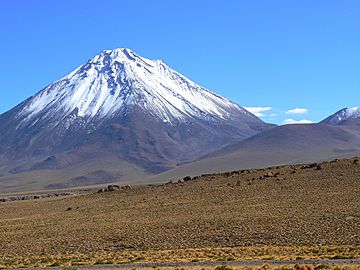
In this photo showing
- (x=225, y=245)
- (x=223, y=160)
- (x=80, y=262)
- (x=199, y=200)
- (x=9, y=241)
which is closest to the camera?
(x=80, y=262)

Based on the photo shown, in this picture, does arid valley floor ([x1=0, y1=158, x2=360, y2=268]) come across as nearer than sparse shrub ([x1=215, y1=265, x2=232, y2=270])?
No

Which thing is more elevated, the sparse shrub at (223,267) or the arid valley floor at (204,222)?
the arid valley floor at (204,222)

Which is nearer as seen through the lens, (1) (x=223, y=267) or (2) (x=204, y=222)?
(1) (x=223, y=267)

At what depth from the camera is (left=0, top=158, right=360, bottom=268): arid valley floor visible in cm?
2625

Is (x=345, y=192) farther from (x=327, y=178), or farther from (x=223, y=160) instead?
(x=223, y=160)

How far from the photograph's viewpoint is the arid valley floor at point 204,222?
26.2 meters

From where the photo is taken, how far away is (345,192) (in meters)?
41.4

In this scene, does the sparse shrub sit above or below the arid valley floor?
below

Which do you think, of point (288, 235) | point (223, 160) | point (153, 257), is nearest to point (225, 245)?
point (288, 235)

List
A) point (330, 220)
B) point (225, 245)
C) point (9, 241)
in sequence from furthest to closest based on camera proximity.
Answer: point (9, 241)
point (330, 220)
point (225, 245)

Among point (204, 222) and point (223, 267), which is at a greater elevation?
point (204, 222)

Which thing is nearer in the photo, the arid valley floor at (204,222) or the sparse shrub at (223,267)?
the sparse shrub at (223,267)

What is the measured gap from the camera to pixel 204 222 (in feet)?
118

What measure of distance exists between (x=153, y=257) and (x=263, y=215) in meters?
12.6
